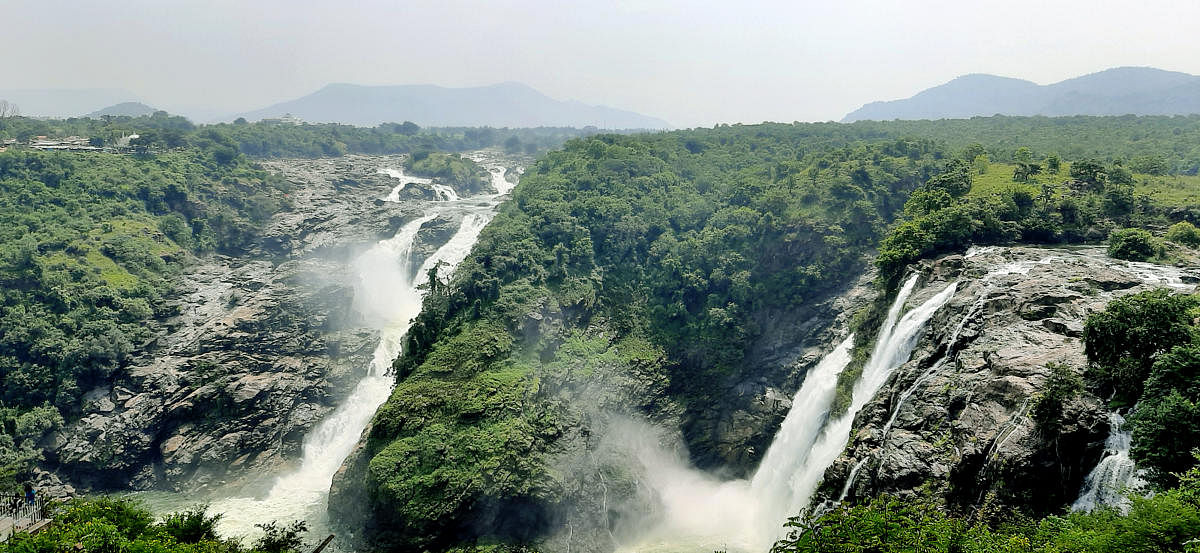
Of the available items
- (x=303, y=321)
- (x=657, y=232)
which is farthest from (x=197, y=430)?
(x=657, y=232)

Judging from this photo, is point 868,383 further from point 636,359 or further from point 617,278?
point 617,278

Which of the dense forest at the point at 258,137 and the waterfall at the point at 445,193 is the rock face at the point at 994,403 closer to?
the waterfall at the point at 445,193

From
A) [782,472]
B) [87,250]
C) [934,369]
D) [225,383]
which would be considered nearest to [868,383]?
[934,369]

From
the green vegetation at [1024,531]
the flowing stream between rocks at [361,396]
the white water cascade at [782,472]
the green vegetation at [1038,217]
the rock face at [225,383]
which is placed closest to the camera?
the green vegetation at [1024,531]

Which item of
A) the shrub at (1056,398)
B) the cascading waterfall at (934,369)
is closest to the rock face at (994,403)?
the cascading waterfall at (934,369)

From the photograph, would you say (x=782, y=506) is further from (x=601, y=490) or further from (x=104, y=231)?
(x=104, y=231)

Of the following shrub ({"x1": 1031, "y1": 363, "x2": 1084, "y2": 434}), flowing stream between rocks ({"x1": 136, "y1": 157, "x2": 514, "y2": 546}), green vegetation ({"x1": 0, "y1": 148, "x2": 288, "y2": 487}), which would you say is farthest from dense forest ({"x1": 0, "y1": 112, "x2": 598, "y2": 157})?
shrub ({"x1": 1031, "y1": 363, "x2": 1084, "y2": 434})
